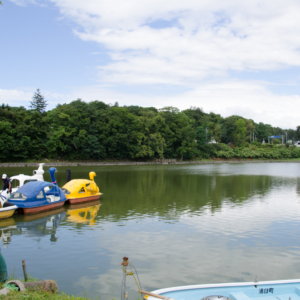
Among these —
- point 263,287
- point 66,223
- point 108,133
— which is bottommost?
point 66,223

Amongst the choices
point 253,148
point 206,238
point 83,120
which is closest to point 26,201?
point 206,238

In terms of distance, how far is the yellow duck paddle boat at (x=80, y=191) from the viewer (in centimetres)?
1891

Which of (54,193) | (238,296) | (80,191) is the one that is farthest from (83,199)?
(238,296)

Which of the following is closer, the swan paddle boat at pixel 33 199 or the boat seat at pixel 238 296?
the boat seat at pixel 238 296

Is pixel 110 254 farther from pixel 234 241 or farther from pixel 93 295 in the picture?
pixel 234 241

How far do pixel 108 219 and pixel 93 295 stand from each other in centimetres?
781

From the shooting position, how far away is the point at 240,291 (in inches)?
221

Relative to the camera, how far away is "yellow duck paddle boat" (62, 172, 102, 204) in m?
18.9

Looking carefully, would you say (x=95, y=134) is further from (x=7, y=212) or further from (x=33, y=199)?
(x=7, y=212)

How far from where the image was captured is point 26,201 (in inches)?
603

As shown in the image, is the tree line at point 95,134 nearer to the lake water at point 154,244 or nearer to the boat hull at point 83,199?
the boat hull at point 83,199

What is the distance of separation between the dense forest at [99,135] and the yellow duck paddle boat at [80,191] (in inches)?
1695

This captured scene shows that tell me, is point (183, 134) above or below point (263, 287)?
above

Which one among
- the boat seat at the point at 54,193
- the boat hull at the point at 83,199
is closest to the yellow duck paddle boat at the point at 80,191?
the boat hull at the point at 83,199
